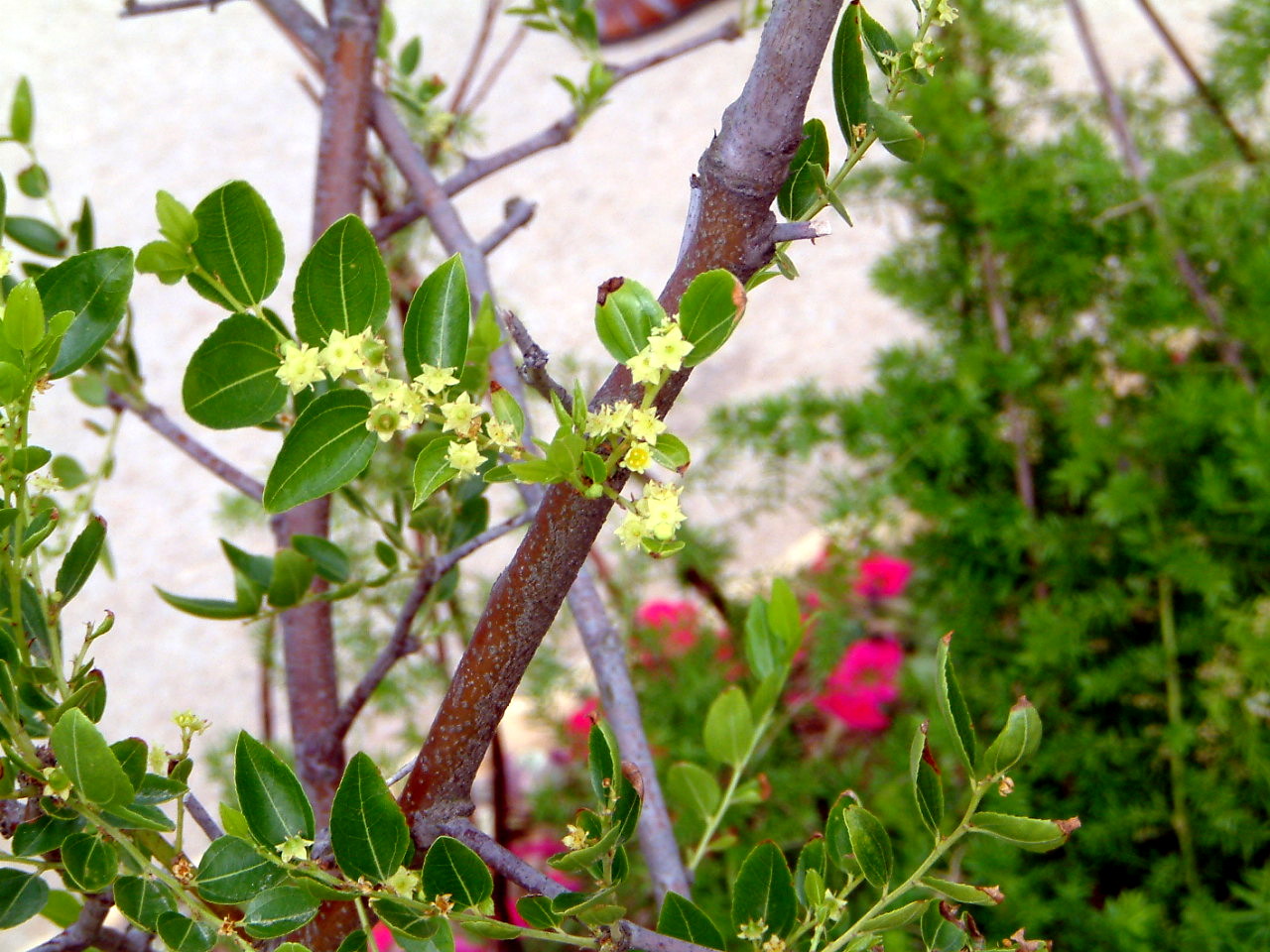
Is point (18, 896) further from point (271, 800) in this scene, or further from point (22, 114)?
point (22, 114)

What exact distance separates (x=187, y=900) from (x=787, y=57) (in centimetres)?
21

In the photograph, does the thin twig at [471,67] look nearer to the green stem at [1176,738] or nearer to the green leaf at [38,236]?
the green leaf at [38,236]

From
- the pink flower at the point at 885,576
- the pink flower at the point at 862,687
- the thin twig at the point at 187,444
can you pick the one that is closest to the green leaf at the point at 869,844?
the thin twig at the point at 187,444

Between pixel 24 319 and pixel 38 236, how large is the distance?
0.26 m

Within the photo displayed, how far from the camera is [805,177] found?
248mm

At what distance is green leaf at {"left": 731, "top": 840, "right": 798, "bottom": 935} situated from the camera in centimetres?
27

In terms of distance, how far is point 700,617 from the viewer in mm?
910

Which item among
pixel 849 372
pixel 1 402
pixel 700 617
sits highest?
pixel 1 402

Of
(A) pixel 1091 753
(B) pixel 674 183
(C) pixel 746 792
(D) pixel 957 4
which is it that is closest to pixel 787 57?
(C) pixel 746 792

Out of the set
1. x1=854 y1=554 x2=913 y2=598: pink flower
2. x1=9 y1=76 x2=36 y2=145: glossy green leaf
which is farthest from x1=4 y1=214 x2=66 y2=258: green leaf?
x1=854 y1=554 x2=913 y2=598: pink flower

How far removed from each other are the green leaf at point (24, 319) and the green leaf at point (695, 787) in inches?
8.8

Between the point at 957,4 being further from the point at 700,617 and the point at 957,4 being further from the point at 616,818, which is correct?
the point at 616,818

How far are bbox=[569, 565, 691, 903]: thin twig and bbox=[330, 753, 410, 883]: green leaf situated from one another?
0.56 ft

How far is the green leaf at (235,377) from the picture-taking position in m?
0.25
